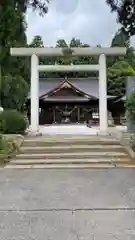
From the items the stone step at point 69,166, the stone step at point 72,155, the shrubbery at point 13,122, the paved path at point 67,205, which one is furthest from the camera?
the shrubbery at point 13,122

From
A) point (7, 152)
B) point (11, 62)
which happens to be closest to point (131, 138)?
point (7, 152)

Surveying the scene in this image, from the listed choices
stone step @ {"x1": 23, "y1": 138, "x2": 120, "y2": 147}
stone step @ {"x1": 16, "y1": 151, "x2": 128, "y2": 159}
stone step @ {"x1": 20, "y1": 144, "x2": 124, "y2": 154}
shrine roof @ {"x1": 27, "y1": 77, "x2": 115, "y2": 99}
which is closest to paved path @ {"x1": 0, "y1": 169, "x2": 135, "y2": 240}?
stone step @ {"x1": 16, "y1": 151, "x2": 128, "y2": 159}

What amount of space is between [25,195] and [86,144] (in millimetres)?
7288

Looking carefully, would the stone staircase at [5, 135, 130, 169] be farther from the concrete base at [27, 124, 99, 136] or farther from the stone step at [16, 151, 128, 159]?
the concrete base at [27, 124, 99, 136]

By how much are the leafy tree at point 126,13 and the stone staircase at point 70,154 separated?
3.95 metres

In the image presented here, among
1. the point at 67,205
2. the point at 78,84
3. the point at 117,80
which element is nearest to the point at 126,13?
the point at 67,205

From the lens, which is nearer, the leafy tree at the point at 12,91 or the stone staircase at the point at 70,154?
the stone staircase at the point at 70,154

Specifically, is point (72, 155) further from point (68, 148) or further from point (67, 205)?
point (67, 205)

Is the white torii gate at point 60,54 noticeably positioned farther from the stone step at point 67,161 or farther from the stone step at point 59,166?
the stone step at point 59,166

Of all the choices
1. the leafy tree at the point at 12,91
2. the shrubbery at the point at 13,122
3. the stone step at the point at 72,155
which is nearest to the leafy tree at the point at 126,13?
the stone step at the point at 72,155

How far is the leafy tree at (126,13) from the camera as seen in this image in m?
11.7

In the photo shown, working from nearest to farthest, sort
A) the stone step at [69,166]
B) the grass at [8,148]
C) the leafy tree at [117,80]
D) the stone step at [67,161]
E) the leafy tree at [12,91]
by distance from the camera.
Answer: the stone step at [69,166] < the stone step at [67,161] < the grass at [8,148] < the leafy tree at [12,91] < the leafy tree at [117,80]

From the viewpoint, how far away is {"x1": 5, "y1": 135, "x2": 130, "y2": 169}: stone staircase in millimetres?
11406

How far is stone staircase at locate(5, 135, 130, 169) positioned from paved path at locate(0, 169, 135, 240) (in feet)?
4.74
